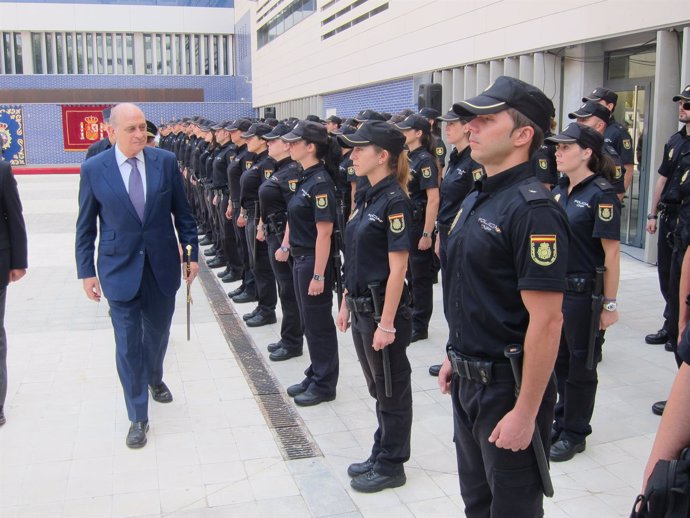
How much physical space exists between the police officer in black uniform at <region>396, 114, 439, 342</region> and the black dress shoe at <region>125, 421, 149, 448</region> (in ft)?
8.90

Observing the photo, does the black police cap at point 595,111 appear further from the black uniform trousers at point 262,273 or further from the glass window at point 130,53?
the glass window at point 130,53

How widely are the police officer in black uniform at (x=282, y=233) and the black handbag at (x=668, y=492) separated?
439 centimetres

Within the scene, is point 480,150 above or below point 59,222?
above

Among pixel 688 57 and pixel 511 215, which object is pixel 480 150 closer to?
pixel 511 215

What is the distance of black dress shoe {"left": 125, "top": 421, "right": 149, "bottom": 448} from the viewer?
172 inches

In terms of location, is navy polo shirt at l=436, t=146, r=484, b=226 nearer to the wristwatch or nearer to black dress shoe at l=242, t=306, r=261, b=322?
the wristwatch

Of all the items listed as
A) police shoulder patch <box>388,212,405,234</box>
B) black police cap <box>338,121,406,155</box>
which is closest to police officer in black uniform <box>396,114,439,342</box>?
black police cap <box>338,121,406,155</box>

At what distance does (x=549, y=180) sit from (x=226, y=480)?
436cm

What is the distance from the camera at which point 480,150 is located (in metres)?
2.46

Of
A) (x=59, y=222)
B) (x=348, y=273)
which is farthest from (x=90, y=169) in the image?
(x=59, y=222)

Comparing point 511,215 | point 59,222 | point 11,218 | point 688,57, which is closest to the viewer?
point 511,215

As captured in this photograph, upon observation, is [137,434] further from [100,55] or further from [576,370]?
[100,55]

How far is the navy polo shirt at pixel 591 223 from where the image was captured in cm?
391

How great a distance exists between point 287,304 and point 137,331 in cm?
177
